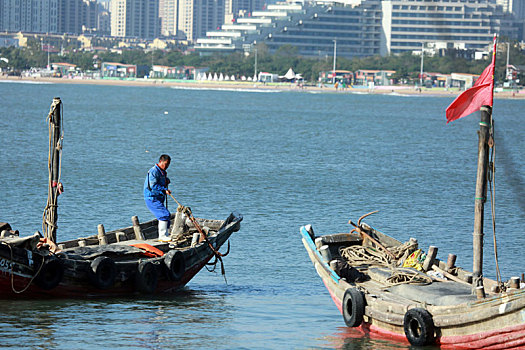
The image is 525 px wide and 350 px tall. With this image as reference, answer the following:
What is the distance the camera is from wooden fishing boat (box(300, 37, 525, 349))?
14.2 m

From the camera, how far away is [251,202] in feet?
123

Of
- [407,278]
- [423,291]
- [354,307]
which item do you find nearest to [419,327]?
[423,291]

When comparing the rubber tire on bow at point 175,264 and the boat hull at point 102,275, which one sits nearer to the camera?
the boat hull at point 102,275

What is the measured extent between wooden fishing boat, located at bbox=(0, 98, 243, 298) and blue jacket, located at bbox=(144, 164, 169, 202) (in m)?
0.61

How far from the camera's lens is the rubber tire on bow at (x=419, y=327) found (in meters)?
15.0

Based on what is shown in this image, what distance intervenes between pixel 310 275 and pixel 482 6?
148 meters

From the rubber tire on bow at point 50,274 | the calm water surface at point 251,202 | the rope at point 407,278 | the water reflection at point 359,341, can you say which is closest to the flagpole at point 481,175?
the rope at point 407,278

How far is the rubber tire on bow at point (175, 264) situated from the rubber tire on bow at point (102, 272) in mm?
1325

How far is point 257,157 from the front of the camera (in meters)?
60.2

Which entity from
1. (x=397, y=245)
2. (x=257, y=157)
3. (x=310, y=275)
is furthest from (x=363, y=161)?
(x=397, y=245)

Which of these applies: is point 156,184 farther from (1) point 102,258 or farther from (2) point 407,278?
(2) point 407,278

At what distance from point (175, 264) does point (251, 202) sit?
60.0 ft

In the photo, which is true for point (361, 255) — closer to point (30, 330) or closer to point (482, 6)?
point (30, 330)

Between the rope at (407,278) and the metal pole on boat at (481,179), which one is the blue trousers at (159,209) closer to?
the rope at (407,278)
